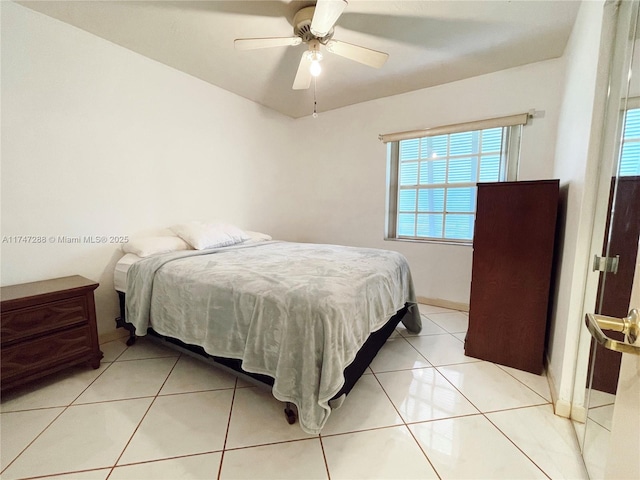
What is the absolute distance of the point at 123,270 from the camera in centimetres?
214

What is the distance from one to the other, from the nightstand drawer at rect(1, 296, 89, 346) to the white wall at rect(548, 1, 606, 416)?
2984mm

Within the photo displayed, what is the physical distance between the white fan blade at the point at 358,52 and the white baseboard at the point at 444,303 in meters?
2.50

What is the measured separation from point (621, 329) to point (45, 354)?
266 centimetres

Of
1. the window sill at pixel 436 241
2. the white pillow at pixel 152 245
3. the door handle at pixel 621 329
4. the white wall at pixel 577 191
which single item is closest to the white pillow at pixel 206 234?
the white pillow at pixel 152 245

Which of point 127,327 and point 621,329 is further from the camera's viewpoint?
point 127,327

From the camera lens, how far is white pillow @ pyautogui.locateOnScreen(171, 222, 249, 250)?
2453 millimetres

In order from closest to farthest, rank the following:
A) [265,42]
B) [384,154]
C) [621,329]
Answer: [621,329]
[265,42]
[384,154]

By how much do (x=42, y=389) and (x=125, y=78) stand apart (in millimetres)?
2416

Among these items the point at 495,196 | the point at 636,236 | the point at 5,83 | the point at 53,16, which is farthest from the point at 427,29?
the point at 5,83

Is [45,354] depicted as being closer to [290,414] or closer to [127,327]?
[127,327]

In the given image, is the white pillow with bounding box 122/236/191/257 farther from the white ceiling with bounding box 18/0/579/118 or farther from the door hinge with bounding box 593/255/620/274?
the door hinge with bounding box 593/255/620/274

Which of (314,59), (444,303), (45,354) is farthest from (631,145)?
(45,354)

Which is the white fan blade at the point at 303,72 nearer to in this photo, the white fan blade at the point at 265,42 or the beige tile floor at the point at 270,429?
the white fan blade at the point at 265,42

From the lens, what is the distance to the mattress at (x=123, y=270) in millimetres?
2125
